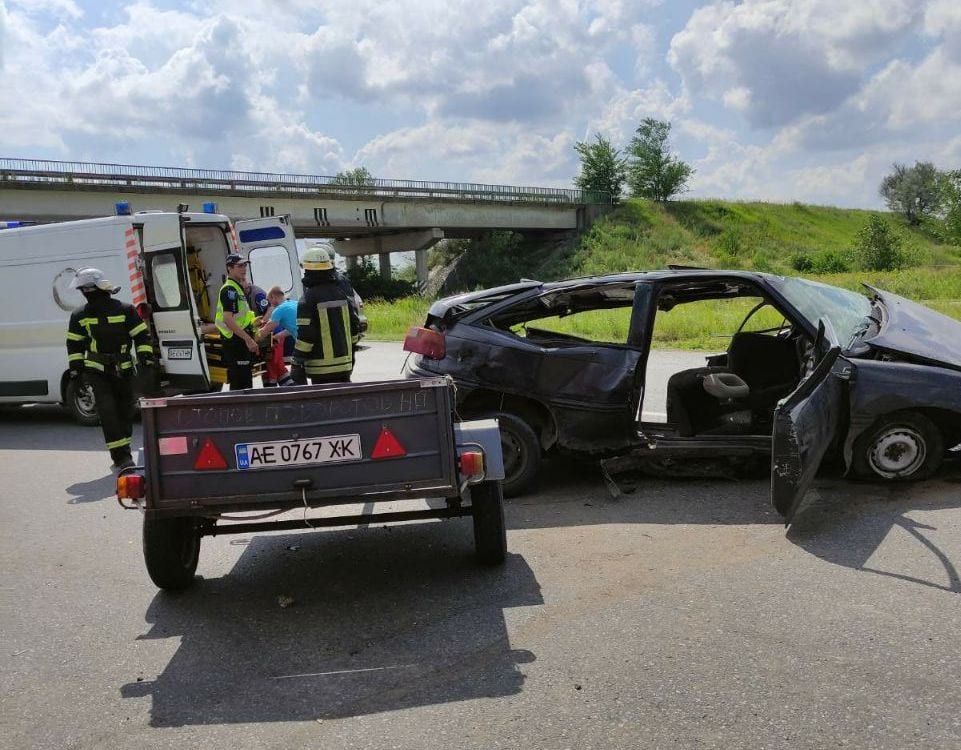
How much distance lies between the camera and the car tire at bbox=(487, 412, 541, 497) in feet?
19.6

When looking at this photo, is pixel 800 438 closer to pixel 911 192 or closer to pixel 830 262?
pixel 830 262

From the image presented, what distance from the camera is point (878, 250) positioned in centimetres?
5503

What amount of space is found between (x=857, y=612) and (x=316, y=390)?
8.61ft

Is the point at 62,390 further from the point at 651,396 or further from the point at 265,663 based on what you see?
the point at 265,663

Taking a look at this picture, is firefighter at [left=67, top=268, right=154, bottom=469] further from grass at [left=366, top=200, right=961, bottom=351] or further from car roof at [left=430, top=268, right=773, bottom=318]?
grass at [left=366, top=200, right=961, bottom=351]

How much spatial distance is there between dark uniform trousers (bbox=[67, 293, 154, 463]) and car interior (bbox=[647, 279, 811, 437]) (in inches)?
171

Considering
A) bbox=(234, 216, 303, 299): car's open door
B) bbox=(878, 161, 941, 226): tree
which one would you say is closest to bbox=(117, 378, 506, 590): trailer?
bbox=(234, 216, 303, 299): car's open door

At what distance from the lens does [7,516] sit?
6387mm

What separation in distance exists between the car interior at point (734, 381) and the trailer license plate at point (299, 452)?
3010 mm

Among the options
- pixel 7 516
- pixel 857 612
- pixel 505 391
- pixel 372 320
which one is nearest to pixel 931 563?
pixel 857 612

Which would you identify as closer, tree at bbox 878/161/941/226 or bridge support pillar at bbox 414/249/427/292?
bridge support pillar at bbox 414/249/427/292

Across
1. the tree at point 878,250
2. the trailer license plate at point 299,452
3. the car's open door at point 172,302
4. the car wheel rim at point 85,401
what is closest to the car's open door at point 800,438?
the trailer license plate at point 299,452

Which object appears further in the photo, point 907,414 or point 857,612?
point 907,414

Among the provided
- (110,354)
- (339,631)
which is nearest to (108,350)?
(110,354)
